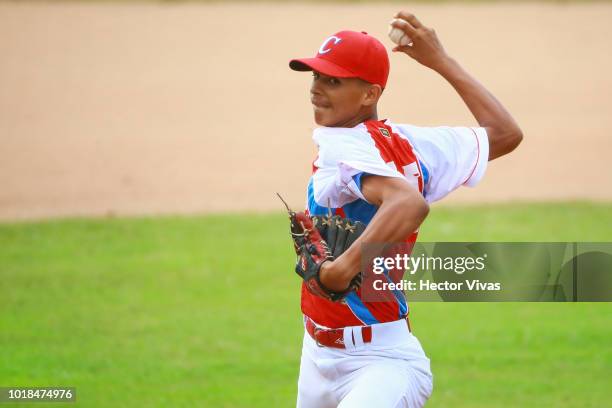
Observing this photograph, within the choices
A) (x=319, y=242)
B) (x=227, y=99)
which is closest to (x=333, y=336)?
(x=319, y=242)

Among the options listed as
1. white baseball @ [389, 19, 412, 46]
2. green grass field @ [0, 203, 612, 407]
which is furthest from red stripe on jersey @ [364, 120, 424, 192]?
green grass field @ [0, 203, 612, 407]

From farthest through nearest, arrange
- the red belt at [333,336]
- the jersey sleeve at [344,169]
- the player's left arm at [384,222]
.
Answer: the red belt at [333,336] → the jersey sleeve at [344,169] → the player's left arm at [384,222]

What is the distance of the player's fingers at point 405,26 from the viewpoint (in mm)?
4176

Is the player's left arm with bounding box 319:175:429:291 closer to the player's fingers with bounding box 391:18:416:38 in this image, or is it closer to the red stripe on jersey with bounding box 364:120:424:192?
the red stripe on jersey with bounding box 364:120:424:192

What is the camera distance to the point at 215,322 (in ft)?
28.5

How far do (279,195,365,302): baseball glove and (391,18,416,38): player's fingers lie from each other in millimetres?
834

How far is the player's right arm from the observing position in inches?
167

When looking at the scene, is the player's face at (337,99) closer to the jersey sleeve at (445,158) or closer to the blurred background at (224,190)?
the jersey sleeve at (445,158)

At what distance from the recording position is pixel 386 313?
404cm

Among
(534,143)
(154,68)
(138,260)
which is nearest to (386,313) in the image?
(138,260)

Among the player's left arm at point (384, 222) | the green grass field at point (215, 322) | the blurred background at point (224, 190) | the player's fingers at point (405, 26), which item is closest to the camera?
the player's left arm at point (384, 222)

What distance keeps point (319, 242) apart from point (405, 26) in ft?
3.30

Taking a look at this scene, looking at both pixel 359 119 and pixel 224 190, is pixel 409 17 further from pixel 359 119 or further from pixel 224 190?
pixel 224 190

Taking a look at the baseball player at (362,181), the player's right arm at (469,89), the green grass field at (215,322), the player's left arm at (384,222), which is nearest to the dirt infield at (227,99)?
the green grass field at (215,322)
